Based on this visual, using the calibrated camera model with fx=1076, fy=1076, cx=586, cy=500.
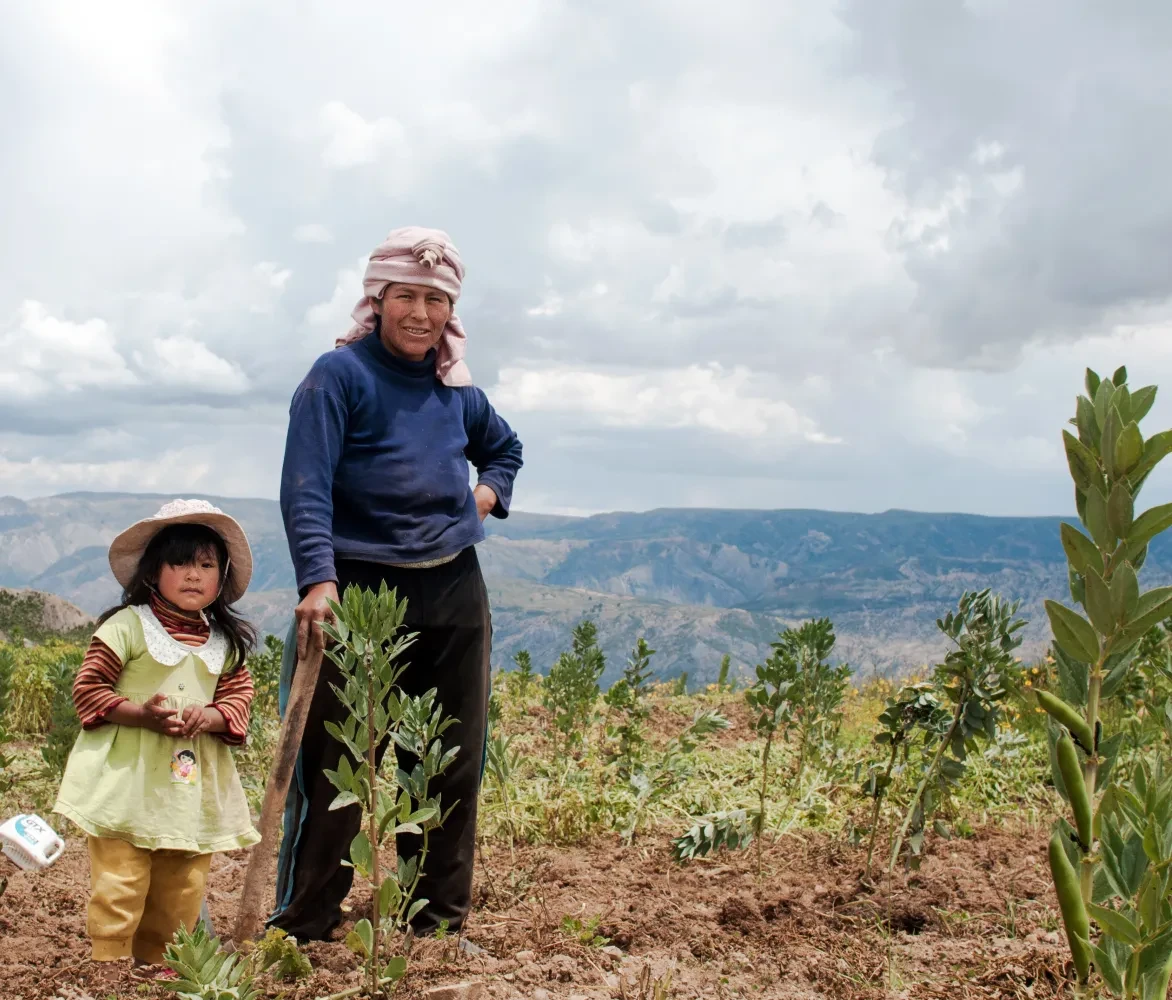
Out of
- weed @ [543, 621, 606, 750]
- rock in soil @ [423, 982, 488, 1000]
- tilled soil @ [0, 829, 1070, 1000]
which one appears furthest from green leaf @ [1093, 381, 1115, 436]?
weed @ [543, 621, 606, 750]

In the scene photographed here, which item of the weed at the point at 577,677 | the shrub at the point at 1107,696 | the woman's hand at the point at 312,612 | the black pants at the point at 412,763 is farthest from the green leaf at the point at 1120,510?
the weed at the point at 577,677

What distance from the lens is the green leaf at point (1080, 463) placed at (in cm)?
160

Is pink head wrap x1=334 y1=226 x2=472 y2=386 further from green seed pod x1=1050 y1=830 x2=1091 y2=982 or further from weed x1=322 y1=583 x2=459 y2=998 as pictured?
green seed pod x1=1050 y1=830 x2=1091 y2=982

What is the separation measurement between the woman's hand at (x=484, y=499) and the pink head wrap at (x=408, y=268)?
22.9 inches

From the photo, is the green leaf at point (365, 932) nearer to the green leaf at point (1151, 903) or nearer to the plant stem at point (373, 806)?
the plant stem at point (373, 806)

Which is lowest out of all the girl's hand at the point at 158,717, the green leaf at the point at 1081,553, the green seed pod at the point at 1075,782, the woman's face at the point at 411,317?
the girl's hand at the point at 158,717

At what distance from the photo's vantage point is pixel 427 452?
3.61m

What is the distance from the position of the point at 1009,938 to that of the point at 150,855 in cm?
269

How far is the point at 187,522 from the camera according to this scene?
3.39 metres

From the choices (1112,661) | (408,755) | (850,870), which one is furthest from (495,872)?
(1112,661)

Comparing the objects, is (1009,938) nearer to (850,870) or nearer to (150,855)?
(850,870)

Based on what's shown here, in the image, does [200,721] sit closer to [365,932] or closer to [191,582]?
[191,582]

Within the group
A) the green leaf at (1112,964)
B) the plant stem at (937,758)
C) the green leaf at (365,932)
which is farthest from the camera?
the plant stem at (937,758)

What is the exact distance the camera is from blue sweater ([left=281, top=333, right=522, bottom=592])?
338cm
